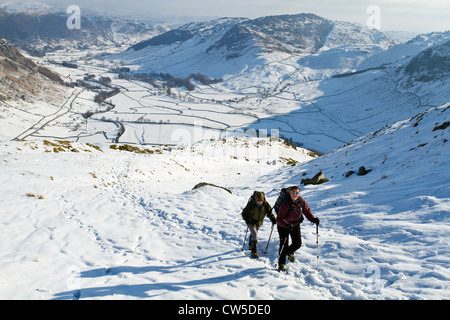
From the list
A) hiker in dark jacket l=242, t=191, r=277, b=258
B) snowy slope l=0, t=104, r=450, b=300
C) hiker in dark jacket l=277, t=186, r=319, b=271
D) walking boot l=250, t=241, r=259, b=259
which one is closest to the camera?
snowy slope l=0, t=104, r=450, b=300

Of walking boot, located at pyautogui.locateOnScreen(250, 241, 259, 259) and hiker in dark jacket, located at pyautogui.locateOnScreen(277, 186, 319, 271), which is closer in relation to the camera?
hiker in dark jacket, located at pyautogui.locateOnScreen(277, 186, 319, 271)

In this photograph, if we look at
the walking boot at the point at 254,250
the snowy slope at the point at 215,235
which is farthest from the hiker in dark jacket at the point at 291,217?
the walking boot at the point at 254,250

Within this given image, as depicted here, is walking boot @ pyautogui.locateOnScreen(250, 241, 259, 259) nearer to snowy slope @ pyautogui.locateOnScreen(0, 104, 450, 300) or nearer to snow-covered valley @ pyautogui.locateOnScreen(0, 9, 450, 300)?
snow-covered valley @ pyautogui.locateOnScreen(0, 9, 450, 300)

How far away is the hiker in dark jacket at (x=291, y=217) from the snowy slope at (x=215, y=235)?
0.77 meters

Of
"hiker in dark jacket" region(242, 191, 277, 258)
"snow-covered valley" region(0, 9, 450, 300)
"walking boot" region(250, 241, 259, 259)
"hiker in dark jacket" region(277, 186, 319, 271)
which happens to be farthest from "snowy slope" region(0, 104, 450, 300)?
"hiker in dark jacket" region(242, 191, 277, 258)

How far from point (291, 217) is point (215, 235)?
5.84m

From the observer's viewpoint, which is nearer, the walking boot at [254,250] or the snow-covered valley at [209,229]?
the snow-covered valley at [209,229]

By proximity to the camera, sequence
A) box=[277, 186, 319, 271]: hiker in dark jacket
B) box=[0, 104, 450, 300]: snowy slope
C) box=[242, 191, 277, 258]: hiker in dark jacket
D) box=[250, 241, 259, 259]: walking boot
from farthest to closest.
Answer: box=[250, 241, 259, 259]: walking boot → box=[242, 191, 277, 258]: hiker in dark jacket → box=[277, 186, 319, 271]: hiker in dark jacket → box=[0, 104, 450, 300]: snowy slope

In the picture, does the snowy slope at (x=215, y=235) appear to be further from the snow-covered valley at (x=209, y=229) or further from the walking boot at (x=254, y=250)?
the walking boot at (x=254, y=250)

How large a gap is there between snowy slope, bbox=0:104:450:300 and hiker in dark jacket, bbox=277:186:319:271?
0.77 metres

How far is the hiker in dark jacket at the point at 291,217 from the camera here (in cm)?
912

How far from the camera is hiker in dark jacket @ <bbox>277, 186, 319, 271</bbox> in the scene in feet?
29.9

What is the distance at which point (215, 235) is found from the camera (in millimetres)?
13836
